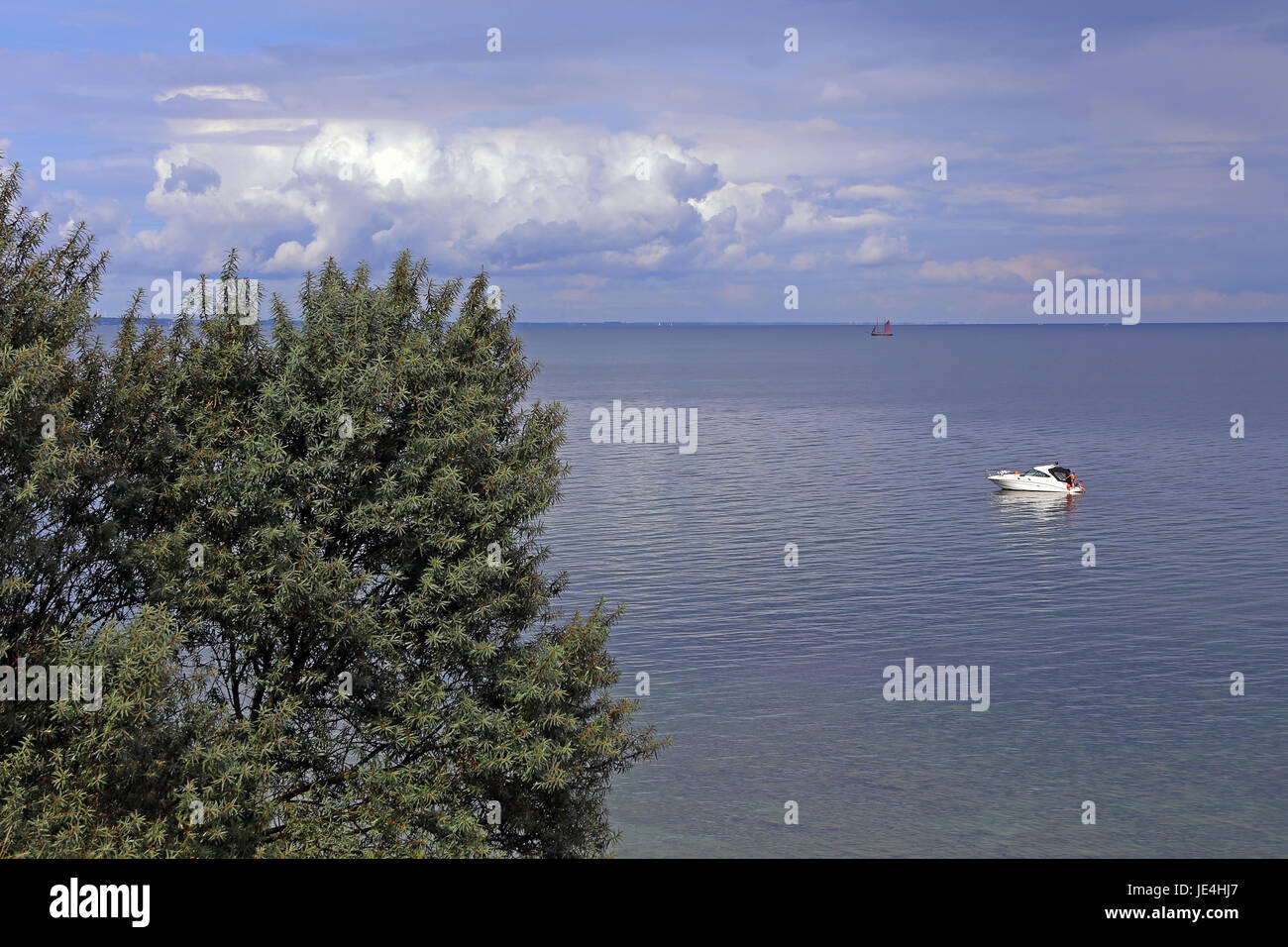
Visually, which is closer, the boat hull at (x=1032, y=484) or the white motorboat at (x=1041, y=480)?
the boat hull at (x=1032, y=484)

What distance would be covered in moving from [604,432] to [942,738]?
109m

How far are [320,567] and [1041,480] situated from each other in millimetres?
102875

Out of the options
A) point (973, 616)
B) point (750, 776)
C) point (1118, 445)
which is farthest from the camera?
point (1118, 445)

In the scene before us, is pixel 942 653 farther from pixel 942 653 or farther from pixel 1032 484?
pixel 1032 484

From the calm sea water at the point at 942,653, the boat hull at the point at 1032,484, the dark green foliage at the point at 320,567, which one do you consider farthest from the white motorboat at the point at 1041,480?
the dark green foliage at the point at 320,567

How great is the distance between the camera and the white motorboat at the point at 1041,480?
4510 inches

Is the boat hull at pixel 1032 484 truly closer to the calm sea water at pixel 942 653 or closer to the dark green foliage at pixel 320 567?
the calm sea water at pixel 942 653

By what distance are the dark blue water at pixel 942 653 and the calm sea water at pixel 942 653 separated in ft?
0.62

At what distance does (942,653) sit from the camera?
66500 mm

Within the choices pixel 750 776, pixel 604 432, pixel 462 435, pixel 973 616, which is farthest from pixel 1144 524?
pixel 462 435

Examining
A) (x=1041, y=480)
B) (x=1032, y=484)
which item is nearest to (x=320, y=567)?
(x=1032, y=484)

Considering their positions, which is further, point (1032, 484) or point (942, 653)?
point (1032, 484)
